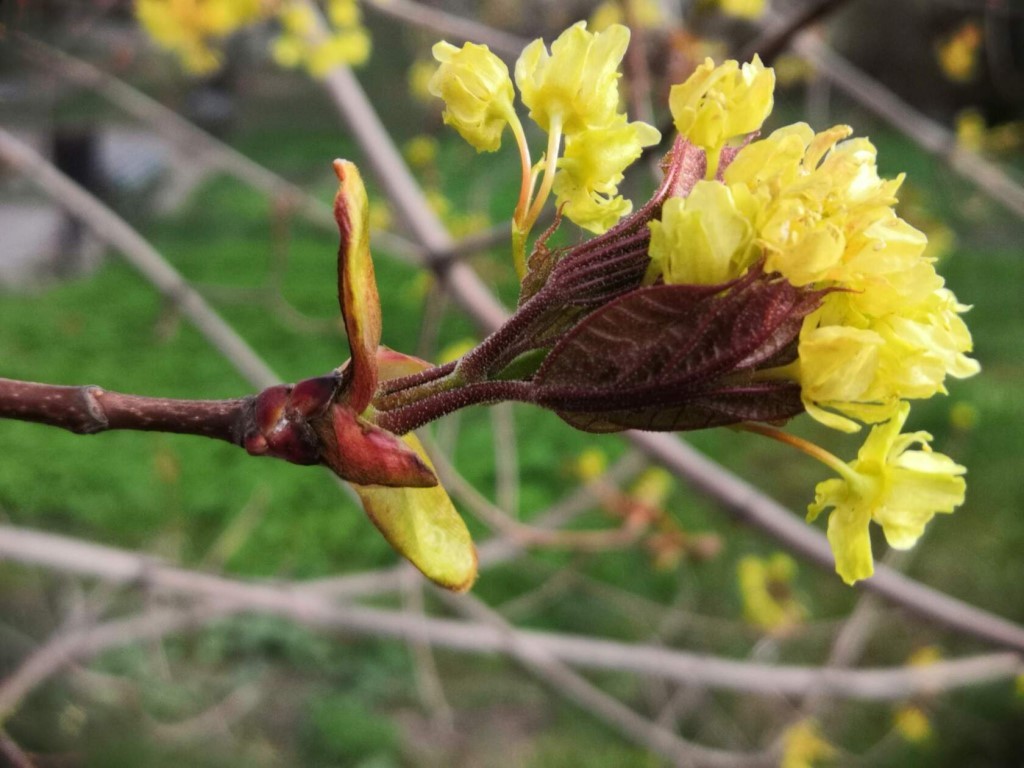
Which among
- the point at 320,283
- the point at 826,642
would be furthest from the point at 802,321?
the point at 320,283

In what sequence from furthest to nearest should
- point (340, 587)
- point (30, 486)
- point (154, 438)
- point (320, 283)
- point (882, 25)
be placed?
point (882, 25) → point (320, 283) → point (154, 438) → point (30, 486) → point (340, 587)

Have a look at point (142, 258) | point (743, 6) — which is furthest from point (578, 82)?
point (142, 258)

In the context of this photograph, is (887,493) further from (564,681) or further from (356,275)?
(564,681)

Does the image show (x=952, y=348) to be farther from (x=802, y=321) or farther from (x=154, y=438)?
(x=154, y=438)

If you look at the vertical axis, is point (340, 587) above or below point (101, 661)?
above

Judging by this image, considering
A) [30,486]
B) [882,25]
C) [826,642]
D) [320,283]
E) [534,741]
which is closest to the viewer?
[534,741]

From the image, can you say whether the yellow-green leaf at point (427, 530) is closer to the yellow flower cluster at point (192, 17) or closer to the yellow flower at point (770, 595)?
the yellow flower cluster at point (192, 17)

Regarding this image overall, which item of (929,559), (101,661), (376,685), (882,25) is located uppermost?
(882,25)

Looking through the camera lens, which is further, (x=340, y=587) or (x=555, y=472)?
(x=555, y=472)
